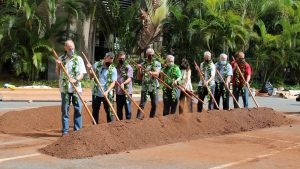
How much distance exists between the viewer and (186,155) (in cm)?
793

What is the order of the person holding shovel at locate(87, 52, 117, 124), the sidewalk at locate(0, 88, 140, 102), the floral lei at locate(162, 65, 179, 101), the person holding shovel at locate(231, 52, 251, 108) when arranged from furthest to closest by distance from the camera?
the sidewalk at locate(0, 88, 140, 102)
the person holding shovel at locate(231, 52, 251, 108)
the floral lei at locate(162, 65, 179, 101)
the person holding shovel at locate(87, 52, 117, 124)

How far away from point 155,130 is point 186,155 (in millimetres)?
1345

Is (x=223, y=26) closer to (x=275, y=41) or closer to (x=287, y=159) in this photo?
(x=275, y=41)

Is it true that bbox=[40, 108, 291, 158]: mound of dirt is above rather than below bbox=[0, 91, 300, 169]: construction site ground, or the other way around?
above

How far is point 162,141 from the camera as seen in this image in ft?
29.5

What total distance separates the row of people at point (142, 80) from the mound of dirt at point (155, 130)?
2.94 feet

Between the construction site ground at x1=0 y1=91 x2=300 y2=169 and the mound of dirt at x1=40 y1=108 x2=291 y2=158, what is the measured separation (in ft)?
0.73

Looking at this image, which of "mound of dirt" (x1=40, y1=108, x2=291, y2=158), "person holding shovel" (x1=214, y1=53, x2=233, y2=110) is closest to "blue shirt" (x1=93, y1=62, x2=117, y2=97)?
"mound of dirt" (x1=40, y1=108, x2=291, y2=158)

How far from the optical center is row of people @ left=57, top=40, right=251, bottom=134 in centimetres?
902

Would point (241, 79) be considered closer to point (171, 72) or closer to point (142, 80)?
point (171, 72)

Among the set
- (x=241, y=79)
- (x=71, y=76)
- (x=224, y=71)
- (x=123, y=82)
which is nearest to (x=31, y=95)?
(x=224, y=71)

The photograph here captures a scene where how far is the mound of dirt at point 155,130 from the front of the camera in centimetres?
771

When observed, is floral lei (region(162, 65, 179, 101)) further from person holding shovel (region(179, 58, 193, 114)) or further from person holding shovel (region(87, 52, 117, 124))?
person holding shovel (region(87, 52, 117, 124))

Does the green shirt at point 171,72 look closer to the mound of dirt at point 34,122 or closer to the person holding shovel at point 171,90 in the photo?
the person holding shovel at point 171,90
